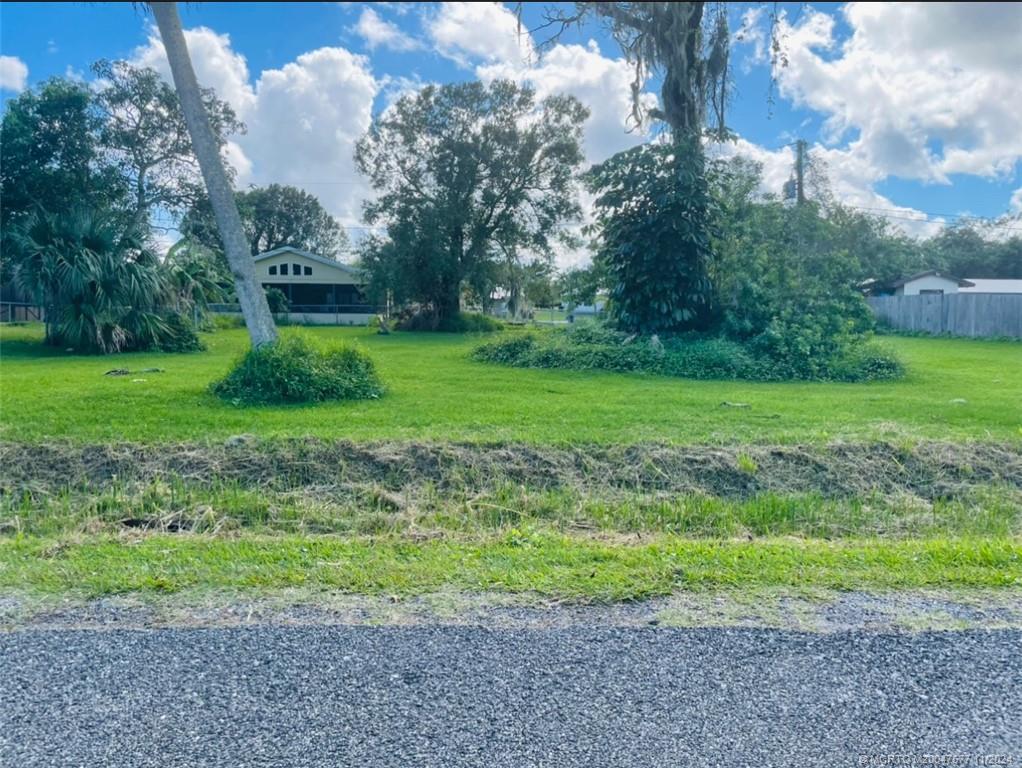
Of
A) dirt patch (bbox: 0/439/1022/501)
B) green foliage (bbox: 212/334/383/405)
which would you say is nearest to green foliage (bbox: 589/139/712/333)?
green foliage (bbox: 212/334/383/405)

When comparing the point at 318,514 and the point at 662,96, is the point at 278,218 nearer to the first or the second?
the point at 662,96

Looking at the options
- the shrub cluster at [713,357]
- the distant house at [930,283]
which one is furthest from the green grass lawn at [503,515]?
the distant house at [930,283]

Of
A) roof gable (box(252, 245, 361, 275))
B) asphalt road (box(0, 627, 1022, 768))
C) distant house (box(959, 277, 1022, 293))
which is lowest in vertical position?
asphalt road (box(0, 627, 1022, 768))

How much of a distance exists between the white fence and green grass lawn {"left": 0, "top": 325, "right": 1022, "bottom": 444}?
12435 mm

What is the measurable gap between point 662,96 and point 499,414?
10790 millimetres

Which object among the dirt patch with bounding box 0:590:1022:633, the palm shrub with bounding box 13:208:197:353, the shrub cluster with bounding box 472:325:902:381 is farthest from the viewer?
the palm shrub with bounding box 13:208:197:353

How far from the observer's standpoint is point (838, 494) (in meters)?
5.97

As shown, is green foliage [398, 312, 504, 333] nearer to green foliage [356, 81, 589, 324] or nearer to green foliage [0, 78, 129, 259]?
green foliage [356, 81, 589, 324]

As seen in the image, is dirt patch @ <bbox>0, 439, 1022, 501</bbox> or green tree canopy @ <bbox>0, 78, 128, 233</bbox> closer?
dirt patch @ <bbox>0, 439, 1022, 501</bbox>

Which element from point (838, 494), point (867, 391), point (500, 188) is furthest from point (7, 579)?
point (500, 188)

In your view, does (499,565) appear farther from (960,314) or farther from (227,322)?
(227,322)

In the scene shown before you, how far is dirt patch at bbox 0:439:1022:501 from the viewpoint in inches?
239

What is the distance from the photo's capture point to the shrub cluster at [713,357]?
1263cm

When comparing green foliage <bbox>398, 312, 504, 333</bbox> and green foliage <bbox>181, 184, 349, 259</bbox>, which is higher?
green foliage <bbox>181, 184, 349, 259</bbox>
